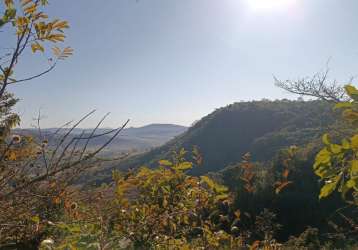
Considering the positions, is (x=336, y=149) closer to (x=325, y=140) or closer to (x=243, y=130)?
(x=325, y=140)

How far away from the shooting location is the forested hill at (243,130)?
54219 millimetres

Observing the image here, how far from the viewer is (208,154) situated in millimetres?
62406

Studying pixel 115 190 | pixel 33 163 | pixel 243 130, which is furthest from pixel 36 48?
pixel 243 130

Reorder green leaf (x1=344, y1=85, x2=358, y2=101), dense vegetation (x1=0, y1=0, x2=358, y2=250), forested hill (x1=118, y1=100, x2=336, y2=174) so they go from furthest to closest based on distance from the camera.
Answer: forested hill (x1=118, y1=100, x2=336, y2=174), dense vegetation (x1=0, y1=0, x2=358, y2=250), green leaf (x1=344, y1=85, x2=358, y2=101)

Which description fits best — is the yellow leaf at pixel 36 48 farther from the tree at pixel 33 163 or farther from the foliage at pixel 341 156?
the foliage at pixel 341 156

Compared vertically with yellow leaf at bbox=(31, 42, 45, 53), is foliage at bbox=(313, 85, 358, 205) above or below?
below

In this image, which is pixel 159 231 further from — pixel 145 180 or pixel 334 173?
pixel 334 173

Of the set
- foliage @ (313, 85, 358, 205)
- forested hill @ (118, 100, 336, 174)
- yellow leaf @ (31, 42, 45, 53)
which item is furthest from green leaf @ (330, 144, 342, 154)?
forested hill @ (118, 100, 336, 174)

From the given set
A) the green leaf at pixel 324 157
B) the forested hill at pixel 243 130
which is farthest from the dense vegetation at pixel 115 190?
the forested hill at pixel 243 130

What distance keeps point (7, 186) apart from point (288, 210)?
17.2 metres

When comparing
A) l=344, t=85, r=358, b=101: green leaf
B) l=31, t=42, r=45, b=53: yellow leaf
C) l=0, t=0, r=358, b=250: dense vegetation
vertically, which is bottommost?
l=0, t=0, r=358, b=250: dense vegetation

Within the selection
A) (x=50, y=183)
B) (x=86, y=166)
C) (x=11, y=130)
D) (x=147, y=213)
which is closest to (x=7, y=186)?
(x=50, y=183)

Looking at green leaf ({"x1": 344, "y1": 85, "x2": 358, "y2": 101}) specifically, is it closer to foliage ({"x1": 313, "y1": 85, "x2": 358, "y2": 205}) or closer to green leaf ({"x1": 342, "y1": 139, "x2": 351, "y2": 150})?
foliage ({"x1": 313, "y1": 85, "x2": 358, "y2": 205})

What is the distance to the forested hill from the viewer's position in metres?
54.2
